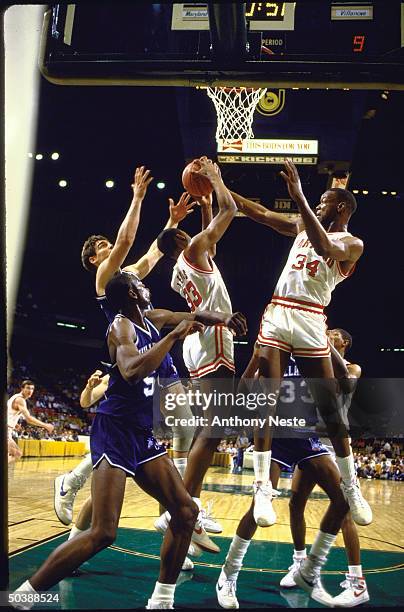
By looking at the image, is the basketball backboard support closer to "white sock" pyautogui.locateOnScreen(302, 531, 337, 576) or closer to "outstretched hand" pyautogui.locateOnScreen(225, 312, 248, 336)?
"outstretched hand" pyautogui.locateOnScreen(225, 312, 248, 336)

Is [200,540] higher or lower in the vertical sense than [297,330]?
lower

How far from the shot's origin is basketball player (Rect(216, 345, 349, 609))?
173 inches

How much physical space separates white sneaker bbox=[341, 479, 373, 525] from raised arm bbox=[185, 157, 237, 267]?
6.84 feet

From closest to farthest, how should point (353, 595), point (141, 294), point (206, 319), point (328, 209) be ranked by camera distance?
point (141, 294), point (353, 595), point (206, 319), point (328, 209)

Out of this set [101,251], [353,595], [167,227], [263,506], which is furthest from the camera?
[167,227]

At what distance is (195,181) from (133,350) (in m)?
1.83

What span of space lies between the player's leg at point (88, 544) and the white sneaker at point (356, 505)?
5.96 feet

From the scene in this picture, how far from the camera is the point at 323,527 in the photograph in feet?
14.8

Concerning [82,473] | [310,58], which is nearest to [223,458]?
[82,473]

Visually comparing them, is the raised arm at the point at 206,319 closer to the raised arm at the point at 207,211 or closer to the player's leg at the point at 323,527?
the raised arm at the point at 207,211

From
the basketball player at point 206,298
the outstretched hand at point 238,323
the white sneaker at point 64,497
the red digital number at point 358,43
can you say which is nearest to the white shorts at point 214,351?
the basketball player at point 206,298

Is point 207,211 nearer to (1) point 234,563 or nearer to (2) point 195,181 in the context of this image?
(2) point 195,181

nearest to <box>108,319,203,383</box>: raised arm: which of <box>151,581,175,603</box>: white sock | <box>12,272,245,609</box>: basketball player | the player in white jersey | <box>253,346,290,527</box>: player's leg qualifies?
<box>12,272,245,609</box>: basketball player

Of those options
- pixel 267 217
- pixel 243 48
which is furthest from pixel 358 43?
pixel 267 217
